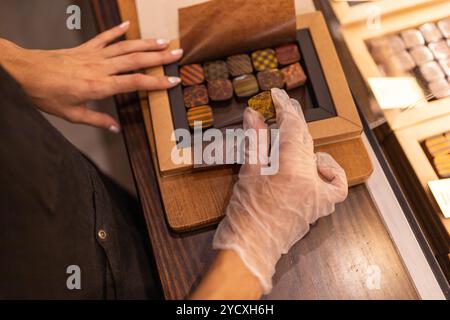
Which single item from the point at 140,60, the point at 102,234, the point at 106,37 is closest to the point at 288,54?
the point at 140,60

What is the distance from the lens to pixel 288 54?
3.42ft

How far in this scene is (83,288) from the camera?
83cm

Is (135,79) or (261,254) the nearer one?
(261,254)

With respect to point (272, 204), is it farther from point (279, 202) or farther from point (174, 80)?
point (174, 80)

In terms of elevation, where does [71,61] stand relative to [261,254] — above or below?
above

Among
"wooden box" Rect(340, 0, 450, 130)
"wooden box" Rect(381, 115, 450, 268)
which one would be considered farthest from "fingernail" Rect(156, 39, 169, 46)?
"wooden box" Rect(381, 115, 450, 268)

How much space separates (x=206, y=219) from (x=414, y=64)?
0.69m

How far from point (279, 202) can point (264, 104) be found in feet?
0.82

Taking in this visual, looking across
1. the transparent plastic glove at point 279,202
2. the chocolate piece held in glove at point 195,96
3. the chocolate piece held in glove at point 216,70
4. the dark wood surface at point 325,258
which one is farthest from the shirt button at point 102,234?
the chocolate piece held in glove at point 216,70

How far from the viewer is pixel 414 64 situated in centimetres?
105

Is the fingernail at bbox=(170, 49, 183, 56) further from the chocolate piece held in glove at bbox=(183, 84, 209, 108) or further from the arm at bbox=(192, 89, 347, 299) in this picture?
the arm at bbox=(192, 89, 347, 299)
